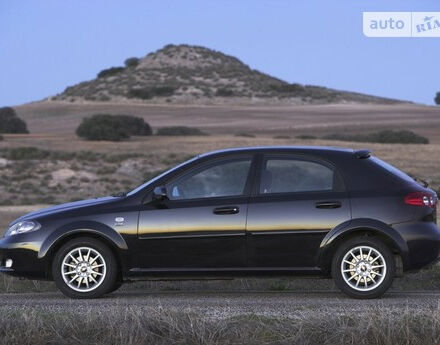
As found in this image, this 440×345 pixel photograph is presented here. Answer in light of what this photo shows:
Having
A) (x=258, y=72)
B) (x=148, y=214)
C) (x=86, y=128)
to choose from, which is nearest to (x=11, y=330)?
(x=148, y=214)

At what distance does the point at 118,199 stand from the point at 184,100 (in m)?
109

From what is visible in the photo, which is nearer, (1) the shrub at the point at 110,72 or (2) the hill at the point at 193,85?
(2) the hill at the point at 193,85

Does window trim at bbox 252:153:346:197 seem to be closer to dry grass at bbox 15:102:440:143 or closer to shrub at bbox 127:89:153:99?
dry grass at bbox 15:102:440:143

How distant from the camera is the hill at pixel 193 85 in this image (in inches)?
4781

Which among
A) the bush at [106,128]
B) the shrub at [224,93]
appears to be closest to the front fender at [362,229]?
the bush at [106,128]

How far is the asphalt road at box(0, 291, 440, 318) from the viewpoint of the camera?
909 cm

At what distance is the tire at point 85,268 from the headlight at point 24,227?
1.24ft

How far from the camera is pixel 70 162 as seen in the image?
47.0 meters

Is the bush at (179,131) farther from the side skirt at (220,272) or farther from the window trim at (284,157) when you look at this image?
the side skirt at (220,272)

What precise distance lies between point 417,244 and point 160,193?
8.29 feet

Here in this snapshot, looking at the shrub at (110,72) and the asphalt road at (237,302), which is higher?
the shrub at (110,72)

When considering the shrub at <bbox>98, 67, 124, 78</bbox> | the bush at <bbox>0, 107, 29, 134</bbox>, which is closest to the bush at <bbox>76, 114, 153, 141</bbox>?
the bush at <bbox>0, 107, 29, 134</bbox>

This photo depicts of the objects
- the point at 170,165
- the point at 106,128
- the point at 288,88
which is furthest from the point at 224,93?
the point at 170,165

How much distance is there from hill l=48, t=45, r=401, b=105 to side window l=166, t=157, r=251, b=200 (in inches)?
4170
